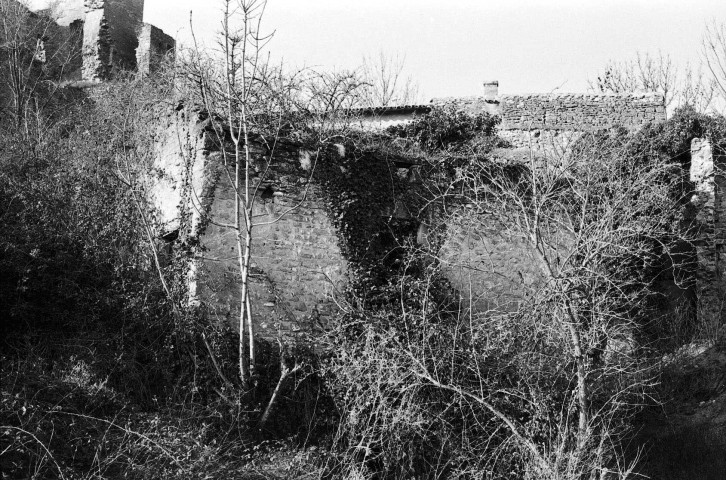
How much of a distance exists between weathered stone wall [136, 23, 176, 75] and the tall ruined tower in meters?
0.60

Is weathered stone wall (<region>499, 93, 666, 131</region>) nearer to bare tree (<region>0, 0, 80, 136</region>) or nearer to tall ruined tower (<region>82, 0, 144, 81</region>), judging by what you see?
bare tree (<region>0, 0, 80, 136</region>)

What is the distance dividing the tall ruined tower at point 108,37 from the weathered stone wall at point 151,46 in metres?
0.60

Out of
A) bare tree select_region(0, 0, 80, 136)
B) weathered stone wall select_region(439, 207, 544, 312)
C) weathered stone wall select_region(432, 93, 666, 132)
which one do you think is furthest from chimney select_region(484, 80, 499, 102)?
bare tree select_region(0, 0, 80, 136)

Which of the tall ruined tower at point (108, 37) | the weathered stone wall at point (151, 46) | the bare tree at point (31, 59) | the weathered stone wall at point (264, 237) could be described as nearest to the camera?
the weathered stone wall at point (264, 237)

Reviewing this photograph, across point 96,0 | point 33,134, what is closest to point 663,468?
point 33,134

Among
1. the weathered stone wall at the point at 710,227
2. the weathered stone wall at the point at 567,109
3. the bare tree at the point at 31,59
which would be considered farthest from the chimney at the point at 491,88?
the bare tree at the point at 31,59

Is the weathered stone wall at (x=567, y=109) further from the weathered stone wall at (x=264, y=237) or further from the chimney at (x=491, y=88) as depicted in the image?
the weathered stone wall at (x=264, y=237)

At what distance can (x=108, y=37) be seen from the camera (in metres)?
21.6

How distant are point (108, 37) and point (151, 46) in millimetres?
1385

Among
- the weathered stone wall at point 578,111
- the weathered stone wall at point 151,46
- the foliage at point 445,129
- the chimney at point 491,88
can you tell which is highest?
the weathered stone wall at point 151,46

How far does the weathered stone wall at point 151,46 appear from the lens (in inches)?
814

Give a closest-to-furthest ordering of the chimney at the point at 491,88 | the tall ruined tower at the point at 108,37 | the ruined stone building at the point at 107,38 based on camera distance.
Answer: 1. the chimney at the point at 491,88
2. the ruined stone building at the point at 107,38
3. the tall ruined tower at the point at 108,37

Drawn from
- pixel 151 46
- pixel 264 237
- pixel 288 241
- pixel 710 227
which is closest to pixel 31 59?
pixel 151 46

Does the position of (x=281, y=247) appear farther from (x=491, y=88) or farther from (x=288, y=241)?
(x=491, y=88)
